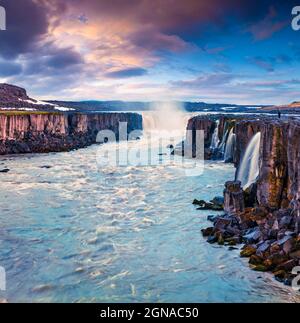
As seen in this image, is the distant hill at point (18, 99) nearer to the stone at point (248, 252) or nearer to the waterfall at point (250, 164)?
the waterfall at point (250, 164)

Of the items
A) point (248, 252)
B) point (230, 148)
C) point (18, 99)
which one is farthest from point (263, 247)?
point (18, 99)

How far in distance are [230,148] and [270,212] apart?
22.8 metres

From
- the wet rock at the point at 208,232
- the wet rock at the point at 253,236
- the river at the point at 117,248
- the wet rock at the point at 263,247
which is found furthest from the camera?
the wet rock at the point at 208,232

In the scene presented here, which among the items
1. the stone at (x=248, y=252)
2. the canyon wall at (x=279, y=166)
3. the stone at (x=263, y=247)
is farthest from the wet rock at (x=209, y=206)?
the stone at (x=263, y=247)

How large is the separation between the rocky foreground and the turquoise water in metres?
0.59

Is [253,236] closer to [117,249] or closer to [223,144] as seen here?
[117,249]

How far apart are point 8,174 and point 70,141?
2628 centimetres

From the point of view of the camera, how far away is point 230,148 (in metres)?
40.2

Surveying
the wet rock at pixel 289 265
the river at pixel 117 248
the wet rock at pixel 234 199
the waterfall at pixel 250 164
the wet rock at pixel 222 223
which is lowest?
the river at pixel 117 248

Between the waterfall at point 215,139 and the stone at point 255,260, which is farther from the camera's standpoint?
the waterfall at point 215,139

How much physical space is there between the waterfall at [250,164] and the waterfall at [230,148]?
39.5ft

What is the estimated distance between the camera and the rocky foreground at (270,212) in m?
13.3

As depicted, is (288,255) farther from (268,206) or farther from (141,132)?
(141,132)
